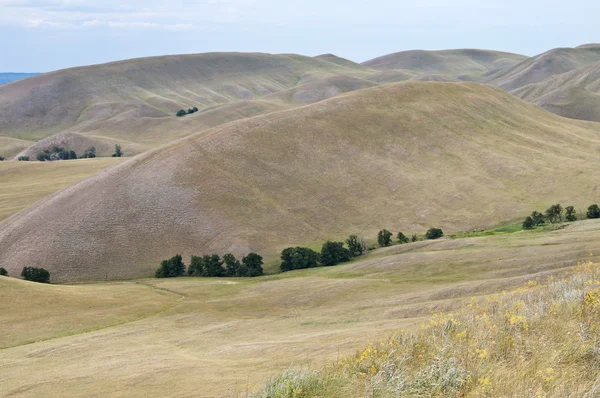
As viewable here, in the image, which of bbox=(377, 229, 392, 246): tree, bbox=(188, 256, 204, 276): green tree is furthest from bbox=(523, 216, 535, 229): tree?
bbox=(188, 256, 204, 276): green tree

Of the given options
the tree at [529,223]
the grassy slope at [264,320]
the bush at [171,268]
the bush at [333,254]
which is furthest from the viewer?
the tree at [529,223]

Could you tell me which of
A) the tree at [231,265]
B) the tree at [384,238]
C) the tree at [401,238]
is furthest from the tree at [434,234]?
the tree at [231,265]

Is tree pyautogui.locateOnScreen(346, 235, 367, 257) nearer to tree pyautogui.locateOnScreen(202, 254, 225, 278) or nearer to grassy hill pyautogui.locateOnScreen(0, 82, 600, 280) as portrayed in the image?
grassy hill pyautogui.locateOnScreen(0, 82, 600, 280)

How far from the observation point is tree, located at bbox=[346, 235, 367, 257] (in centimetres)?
7969

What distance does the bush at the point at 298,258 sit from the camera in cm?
7588

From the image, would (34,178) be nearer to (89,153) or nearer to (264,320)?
(89,153)

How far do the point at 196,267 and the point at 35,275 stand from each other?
1916cm

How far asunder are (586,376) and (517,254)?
44.0 meters

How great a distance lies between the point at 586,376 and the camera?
12625 mm

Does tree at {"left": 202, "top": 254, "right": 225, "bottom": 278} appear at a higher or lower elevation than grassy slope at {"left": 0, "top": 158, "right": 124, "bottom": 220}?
lower

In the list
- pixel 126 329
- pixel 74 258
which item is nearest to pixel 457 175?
pixel 74 258

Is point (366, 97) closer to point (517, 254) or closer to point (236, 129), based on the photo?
point (236, 129)

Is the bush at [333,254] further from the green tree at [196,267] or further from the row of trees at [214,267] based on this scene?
the green tree at [196,267]

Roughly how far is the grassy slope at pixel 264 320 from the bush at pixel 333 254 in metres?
3.07
